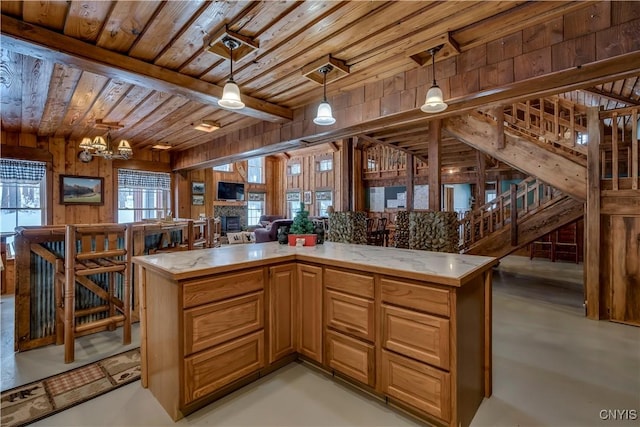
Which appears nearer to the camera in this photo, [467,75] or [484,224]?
[467,75]

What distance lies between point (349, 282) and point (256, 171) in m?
11.3

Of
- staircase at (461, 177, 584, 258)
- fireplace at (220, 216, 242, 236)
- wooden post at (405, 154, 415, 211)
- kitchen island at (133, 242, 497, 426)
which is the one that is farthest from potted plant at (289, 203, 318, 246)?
fireplace at (220, 216, 242, 236)

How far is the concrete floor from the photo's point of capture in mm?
1817

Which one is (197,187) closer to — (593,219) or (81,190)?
(81,190)

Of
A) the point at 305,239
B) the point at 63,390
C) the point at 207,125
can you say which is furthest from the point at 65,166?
the point at 305,239

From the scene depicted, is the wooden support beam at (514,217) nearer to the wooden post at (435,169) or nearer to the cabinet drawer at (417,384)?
the wooden post at (435,169)

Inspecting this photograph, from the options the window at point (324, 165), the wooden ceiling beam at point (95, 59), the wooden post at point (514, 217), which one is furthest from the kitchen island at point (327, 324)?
the window at point (324, 165)

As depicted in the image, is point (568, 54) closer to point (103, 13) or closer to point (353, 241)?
point (103, 13)

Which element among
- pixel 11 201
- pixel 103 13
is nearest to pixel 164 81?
pixel 103 13

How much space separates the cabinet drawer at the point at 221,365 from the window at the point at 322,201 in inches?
377

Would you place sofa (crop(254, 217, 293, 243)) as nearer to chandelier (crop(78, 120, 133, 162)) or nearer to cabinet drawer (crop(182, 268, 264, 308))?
chandelier (crop(78, 120, 133, 162))

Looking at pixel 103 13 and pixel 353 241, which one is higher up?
pixel 103 13

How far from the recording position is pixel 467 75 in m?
2.57

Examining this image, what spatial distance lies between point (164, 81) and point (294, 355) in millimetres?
2786
